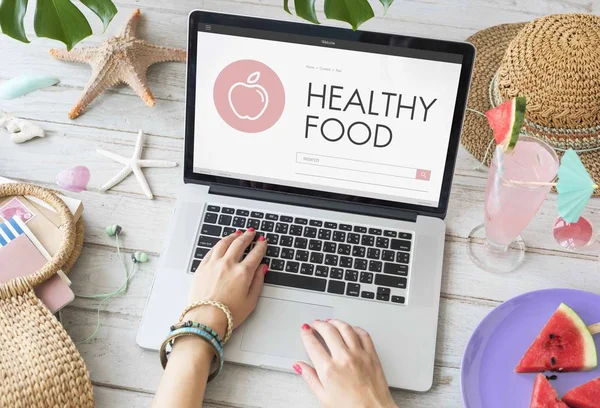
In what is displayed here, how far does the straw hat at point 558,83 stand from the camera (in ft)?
3.69

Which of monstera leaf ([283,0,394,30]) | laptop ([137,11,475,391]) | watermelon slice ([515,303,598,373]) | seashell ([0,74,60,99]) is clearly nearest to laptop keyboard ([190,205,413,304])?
laptop ([137,11,475,391])

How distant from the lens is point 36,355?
0.96 meters

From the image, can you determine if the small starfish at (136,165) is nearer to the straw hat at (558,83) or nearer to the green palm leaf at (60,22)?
the green palm leaf at (60,22)

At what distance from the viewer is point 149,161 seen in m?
1.25

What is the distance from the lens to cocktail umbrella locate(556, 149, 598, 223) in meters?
0.88

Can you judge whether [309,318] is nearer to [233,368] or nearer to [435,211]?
[233,368]

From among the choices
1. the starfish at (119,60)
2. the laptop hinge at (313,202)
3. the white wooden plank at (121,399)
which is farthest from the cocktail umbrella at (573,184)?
the starfish at (119,60)

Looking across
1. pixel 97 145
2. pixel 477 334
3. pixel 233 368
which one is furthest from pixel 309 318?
pixel 97 145

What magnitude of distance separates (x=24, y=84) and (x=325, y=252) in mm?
723

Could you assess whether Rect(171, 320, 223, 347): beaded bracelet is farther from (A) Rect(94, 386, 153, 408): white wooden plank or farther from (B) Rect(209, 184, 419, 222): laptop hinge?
(B) Rect(209, 184, 419, 222): laptop hinge

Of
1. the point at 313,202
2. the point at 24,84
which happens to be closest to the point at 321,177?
the point at 313,202

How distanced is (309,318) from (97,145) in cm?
55

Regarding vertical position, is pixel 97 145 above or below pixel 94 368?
above

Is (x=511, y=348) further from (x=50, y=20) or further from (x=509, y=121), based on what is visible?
(x=50, y=20)
